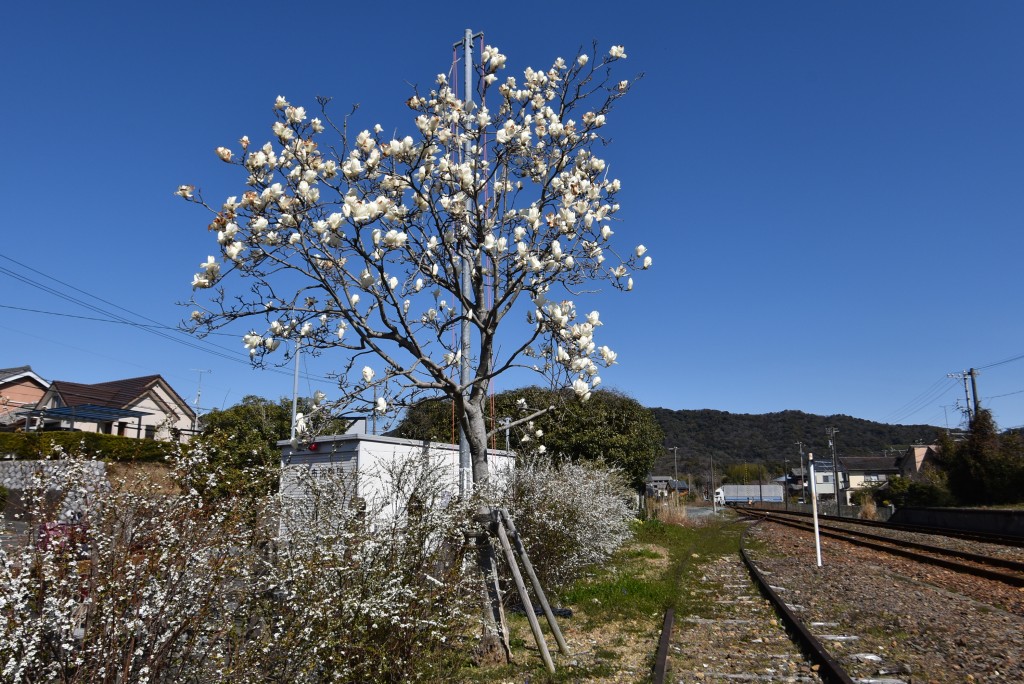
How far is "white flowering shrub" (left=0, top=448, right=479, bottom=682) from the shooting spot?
349cm

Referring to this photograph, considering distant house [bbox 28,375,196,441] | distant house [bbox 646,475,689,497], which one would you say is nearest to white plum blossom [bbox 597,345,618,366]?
distant house [bbox 646,475,689,497]

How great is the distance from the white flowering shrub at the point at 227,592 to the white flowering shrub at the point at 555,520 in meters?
3.64

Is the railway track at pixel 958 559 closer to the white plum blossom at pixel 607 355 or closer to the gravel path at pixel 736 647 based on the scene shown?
the gravel path at pixel 736 647

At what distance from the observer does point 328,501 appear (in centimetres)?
538

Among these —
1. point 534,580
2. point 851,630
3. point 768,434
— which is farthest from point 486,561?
point 768,434

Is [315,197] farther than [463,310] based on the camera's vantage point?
No

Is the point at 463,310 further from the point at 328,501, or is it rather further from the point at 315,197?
the point at 328,501

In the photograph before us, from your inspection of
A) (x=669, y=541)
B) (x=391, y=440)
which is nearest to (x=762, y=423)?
(x=669, y=541)

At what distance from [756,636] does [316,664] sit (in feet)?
20.0

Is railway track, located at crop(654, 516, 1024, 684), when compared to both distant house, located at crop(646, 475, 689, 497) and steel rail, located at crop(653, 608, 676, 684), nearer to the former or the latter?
steel rail, located at crop(653, 608, 676, 684)

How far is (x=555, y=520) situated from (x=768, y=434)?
6165 inches

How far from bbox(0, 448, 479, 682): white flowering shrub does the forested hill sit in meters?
135

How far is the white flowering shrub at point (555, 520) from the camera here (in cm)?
962

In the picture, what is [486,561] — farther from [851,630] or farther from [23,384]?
[23,384]
